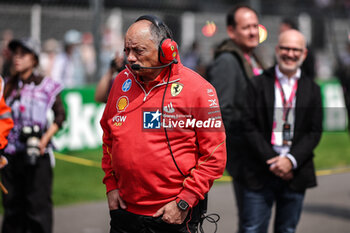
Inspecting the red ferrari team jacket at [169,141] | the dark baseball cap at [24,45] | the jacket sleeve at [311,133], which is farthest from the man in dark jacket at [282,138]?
the dark baseball cap at [24,45]

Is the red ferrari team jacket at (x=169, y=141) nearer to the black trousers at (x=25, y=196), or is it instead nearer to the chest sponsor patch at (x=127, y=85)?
the chest sponsor patch at (x=127, y=85)

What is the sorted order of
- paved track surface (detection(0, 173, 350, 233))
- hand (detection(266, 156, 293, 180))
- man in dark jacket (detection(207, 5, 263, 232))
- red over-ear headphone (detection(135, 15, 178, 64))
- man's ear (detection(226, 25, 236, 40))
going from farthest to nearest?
1. paved track surface (detection(0, 173, 350, 233))
2. man's ear (detection(226, 25, 236, 40))
3. man in dark jacket (detection(207, 5, 263, 232))
4. hand (detection(266, 156, 293, 180))
5. red over-ear headphone (detection(135, 15, 178, 64))

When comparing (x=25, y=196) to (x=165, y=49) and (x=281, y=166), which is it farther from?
(x=165, y=49)

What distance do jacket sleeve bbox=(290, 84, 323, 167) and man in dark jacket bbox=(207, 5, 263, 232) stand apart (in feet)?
1.35

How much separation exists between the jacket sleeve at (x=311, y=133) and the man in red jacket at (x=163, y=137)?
1293mm

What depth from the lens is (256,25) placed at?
4723 mm

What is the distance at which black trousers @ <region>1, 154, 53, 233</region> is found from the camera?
491cm

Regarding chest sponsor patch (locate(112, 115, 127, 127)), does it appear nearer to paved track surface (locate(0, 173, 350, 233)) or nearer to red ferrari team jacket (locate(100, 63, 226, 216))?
red ferrari team jacket (locate(100, 63, 226, 216))

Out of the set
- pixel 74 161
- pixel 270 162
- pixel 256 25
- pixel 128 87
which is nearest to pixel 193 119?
pixel 128 87

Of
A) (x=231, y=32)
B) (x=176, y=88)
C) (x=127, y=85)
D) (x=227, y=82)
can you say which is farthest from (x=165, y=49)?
(x=231, y=32)

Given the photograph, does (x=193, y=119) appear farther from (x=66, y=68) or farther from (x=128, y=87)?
(x=66, y=68)

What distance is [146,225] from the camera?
9.81 ft

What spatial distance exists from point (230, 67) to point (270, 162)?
0.88 meters

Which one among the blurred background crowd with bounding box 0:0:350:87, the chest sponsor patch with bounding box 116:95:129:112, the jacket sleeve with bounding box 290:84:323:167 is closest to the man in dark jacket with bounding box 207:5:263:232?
the jacket sleeve with bounding box 290:84:323:167
